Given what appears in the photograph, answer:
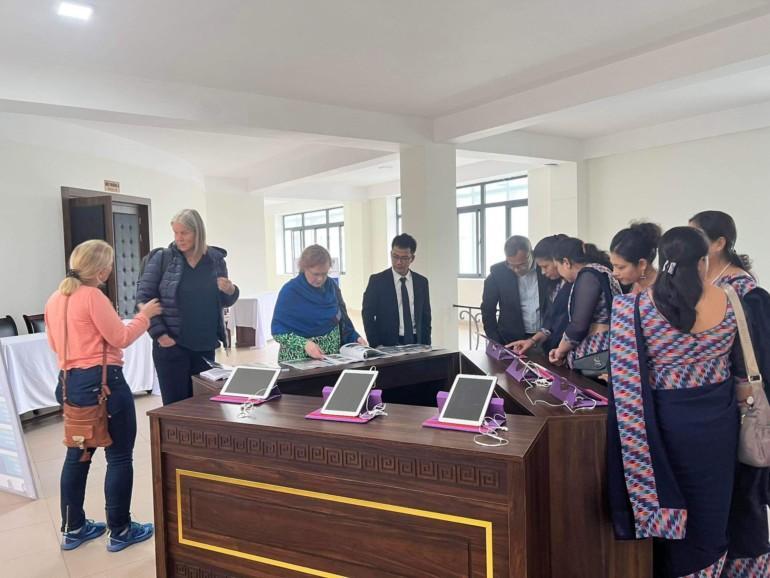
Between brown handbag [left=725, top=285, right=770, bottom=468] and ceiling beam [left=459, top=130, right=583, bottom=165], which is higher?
ceiling beam [left=459, top=130, right=583, bottom=165]

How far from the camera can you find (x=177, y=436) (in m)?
1.97

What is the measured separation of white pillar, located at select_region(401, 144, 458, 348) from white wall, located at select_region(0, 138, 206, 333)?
325 cm

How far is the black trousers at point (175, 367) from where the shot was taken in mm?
2684

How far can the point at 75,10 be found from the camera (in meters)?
2.85

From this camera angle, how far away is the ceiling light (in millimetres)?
2796

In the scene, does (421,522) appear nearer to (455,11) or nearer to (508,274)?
(508,274)

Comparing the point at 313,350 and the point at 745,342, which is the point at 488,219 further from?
the point at 745,342

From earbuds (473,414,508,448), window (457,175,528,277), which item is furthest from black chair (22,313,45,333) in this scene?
window (457,175,528,277)

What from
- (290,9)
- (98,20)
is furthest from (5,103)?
(290,9)

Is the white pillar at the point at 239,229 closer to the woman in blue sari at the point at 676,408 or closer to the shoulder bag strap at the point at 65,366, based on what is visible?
the shoulder bag strap at the point at 65,366

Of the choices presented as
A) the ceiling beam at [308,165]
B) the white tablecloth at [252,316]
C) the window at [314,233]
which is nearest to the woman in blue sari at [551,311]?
the ceiling beam at [308,165]

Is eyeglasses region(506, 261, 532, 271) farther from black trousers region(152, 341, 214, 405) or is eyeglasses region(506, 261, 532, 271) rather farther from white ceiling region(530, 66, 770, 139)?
black trousers region(152, 341, 214, 405)

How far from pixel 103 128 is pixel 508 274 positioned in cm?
466

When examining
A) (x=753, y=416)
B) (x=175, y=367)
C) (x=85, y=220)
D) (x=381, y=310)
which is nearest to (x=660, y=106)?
(x=381, y=310)
